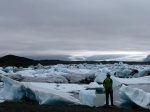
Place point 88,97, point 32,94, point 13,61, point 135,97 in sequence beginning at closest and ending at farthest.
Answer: point 88,97
point 135,97
point 32,94
point 13,61

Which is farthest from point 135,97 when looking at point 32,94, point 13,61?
point 13,61

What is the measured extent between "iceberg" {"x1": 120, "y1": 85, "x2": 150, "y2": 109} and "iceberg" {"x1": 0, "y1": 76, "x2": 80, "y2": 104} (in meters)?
1.58

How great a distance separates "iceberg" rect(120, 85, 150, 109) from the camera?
10484mm

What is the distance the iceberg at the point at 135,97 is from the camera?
10484mm

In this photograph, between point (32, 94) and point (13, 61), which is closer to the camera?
point (32, 94)

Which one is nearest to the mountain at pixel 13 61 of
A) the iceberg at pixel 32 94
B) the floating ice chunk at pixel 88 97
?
the iceberg at pixel 32 94

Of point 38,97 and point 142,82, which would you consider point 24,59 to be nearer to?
point 142,82

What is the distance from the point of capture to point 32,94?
12.1 metres

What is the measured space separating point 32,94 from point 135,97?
12.2 ft

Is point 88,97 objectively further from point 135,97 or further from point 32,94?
point 32,94

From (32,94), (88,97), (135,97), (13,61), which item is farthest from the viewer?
(13,61)

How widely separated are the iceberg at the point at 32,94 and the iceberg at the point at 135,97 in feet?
5.18

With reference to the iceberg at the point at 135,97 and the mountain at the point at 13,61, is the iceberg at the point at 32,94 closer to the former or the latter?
the iceberg at the point at 135,97

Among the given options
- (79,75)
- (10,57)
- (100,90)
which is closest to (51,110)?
(100,90)
